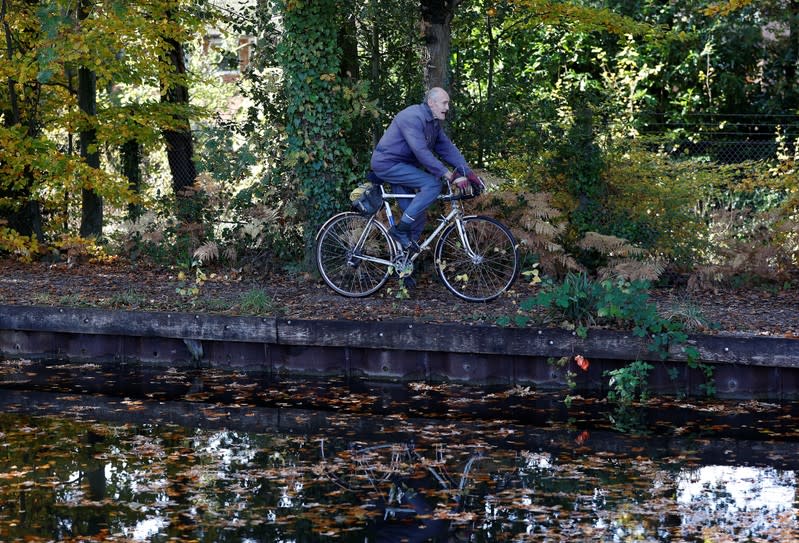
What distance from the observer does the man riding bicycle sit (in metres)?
11.0

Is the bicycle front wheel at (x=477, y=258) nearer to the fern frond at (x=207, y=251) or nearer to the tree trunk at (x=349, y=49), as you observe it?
the tree trunk at (x=349, y=49)

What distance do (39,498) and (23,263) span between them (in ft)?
30.6

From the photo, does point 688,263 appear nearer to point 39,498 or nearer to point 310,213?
point 310,213

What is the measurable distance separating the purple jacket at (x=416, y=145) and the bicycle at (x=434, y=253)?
1.10ft

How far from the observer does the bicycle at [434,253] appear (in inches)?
444

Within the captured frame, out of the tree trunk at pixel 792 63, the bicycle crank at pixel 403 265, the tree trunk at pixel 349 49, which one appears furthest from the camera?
the tree trunk at pixel 792 63

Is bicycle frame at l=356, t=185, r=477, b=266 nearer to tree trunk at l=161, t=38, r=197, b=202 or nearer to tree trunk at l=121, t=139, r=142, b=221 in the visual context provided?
tree trunk at l=121, t=139, r=142, b=221

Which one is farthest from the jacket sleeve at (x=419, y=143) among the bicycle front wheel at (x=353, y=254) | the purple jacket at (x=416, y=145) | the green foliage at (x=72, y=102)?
the green foliage at (x=72, y=102)

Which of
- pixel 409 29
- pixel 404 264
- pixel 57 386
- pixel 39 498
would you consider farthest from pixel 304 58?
pixel 39 498

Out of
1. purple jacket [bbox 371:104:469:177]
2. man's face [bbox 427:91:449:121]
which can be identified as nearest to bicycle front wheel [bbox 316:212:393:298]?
purple jacket [bbox 371:104:469:177]

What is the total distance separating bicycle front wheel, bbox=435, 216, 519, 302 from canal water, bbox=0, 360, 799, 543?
1646mm

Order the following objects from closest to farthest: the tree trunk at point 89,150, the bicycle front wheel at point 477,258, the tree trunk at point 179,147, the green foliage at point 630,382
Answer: the green foliage at point 630,382, the bicycle front wheel at point 477,258, the tree trunk at point 89,150, the tree trunk at point 179,147

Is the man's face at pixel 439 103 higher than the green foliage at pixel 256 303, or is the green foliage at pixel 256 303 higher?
the man's face at pixel 439 103

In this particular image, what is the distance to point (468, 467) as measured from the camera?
7.25 m
